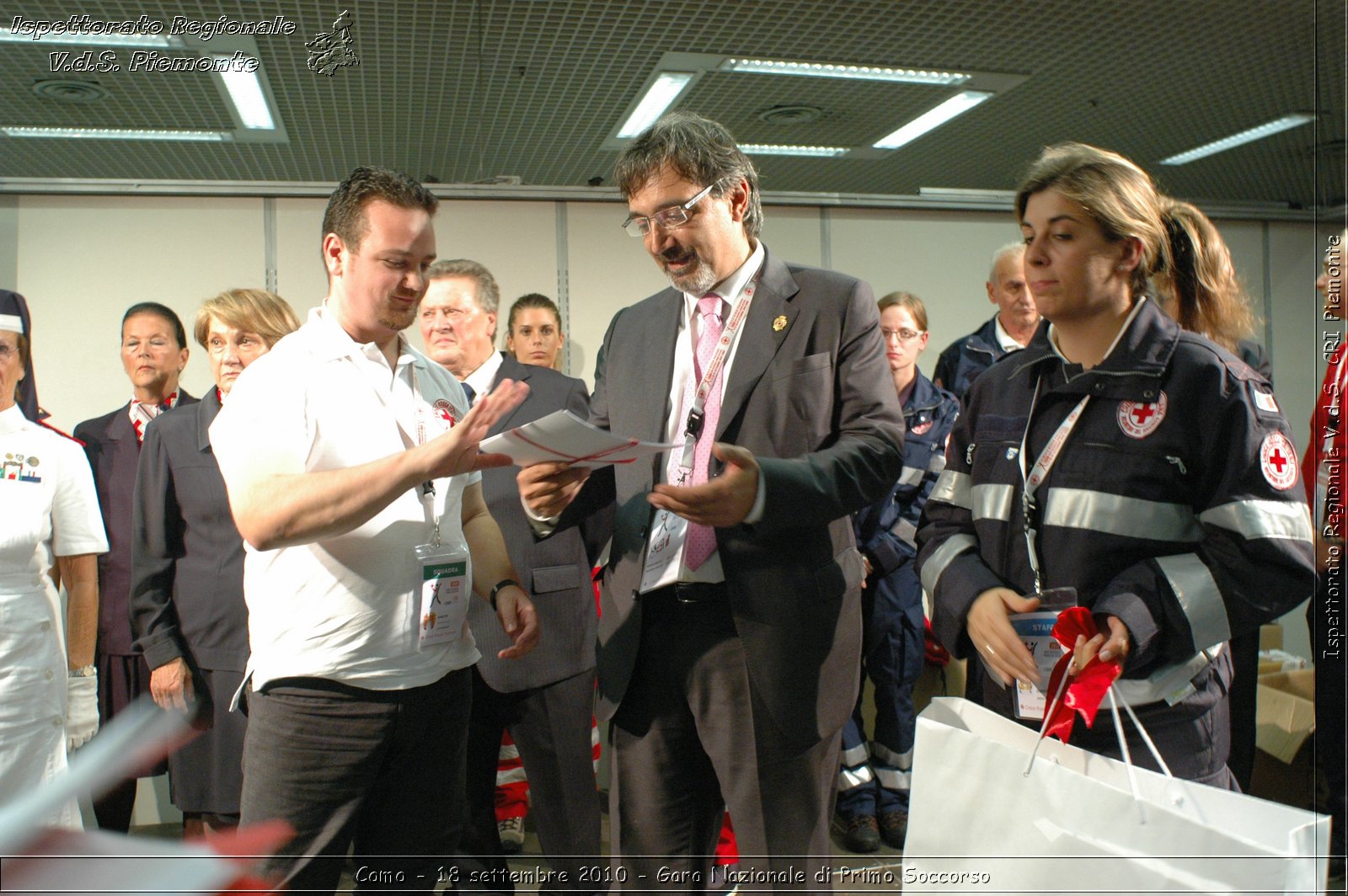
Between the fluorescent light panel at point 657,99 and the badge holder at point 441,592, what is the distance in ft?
4.32

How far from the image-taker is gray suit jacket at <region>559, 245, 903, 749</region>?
1.64 meters

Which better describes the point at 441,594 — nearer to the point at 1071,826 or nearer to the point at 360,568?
the point at 360,568

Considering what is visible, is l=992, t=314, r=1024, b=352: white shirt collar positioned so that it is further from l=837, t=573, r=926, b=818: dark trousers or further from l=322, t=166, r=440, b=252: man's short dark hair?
l=322, t=166, r=440, b=252: man's short dark hair

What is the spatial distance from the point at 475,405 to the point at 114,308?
1.36m

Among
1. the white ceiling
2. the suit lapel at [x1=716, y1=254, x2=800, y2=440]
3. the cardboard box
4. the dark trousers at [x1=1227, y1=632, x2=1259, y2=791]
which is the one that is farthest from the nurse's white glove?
the cardboard box

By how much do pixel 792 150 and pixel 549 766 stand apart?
1.88 m

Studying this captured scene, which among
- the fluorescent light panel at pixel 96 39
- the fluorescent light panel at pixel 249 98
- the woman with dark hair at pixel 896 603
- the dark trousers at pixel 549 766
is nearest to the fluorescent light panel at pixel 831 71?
the woman with dark hair at pixel 896 603

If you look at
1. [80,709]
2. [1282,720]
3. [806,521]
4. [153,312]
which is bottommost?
[1282,720]

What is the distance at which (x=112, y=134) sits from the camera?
7.13 feet

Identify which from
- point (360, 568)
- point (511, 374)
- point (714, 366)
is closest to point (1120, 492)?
point (714, 366)

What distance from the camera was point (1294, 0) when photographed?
255cm

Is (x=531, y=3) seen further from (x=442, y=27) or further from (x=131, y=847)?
(x=131, y=847)

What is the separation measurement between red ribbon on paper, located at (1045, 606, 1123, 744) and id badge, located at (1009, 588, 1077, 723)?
0.07 meters

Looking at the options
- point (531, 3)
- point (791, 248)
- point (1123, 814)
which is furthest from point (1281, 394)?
point (531, 3)
